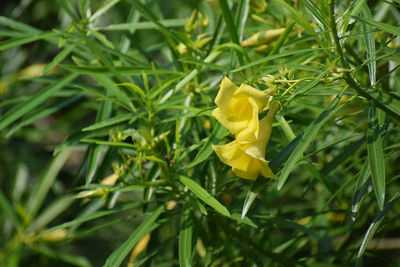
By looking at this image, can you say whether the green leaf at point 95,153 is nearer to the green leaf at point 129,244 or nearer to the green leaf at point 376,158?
the green leaf at point 129,244

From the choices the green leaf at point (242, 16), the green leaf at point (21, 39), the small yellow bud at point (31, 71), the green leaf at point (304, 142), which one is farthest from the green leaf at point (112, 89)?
the small yellow bud at point (31, 71)

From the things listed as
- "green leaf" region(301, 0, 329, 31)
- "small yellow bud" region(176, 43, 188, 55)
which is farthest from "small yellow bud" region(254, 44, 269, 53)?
"green leaf" region(301, 0, 329, 31)

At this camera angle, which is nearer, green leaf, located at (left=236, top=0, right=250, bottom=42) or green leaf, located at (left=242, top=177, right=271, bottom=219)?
green leaf, located at (left=242, top=177, right=271, bottom=219)

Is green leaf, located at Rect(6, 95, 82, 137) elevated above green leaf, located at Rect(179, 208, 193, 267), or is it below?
above

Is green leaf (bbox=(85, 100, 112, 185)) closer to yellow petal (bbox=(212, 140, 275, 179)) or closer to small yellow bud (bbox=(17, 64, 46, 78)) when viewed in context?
yellow petal (bbox=(212, 140, 275, 179))

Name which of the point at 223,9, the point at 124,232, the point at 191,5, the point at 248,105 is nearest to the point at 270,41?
the point at 223,9

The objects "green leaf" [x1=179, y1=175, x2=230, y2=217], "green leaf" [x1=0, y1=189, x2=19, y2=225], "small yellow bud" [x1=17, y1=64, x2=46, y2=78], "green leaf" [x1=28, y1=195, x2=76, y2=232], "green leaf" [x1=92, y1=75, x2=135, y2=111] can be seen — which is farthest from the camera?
"small yellow bud" [x1=17, y1=64, x2=46, y2=78]

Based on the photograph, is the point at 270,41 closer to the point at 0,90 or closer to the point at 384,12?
the point at 384,12

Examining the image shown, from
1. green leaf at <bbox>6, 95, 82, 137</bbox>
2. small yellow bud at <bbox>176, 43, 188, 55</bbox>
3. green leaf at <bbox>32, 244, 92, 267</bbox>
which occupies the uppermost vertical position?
small yellow bud at <bbox>176, 43, 188, 55</bbox>
